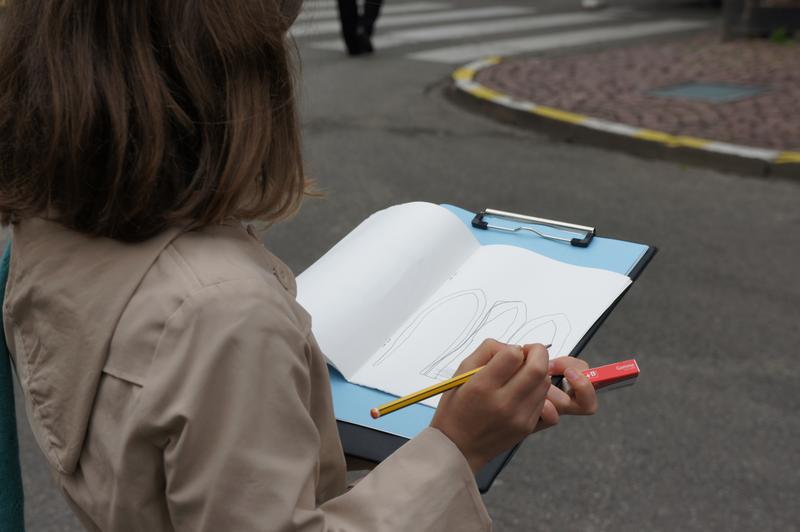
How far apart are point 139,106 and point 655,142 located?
519cm

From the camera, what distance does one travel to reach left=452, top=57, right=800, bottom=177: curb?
541 centimetres

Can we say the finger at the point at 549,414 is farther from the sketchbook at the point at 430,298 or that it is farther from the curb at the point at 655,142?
the curb at the point at 655,142

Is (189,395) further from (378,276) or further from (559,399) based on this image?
(378,276)

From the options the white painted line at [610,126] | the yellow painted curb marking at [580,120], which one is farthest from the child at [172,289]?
the white painted line at [610,126]

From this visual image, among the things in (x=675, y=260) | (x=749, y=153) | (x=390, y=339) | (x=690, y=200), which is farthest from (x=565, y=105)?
(x=390, y=339)

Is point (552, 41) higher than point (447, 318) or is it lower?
lower

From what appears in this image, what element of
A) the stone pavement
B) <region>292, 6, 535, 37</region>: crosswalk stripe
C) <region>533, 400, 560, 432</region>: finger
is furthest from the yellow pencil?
<region>292, 6, 535, 37</region>: crosswalk stripe

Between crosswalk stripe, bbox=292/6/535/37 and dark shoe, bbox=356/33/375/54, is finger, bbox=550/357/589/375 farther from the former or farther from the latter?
crosswalk stripe, bbox=292/6/535/37

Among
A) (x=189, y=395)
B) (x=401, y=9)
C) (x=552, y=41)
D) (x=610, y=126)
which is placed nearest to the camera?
(x=189, y=395)

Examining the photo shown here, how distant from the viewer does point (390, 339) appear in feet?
4.53

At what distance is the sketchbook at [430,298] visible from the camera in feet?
4.35

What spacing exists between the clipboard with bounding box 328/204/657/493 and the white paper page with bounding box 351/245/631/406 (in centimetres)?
3

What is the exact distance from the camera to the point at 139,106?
0.88 meters

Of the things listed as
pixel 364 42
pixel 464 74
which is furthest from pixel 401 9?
pixel 464 74
